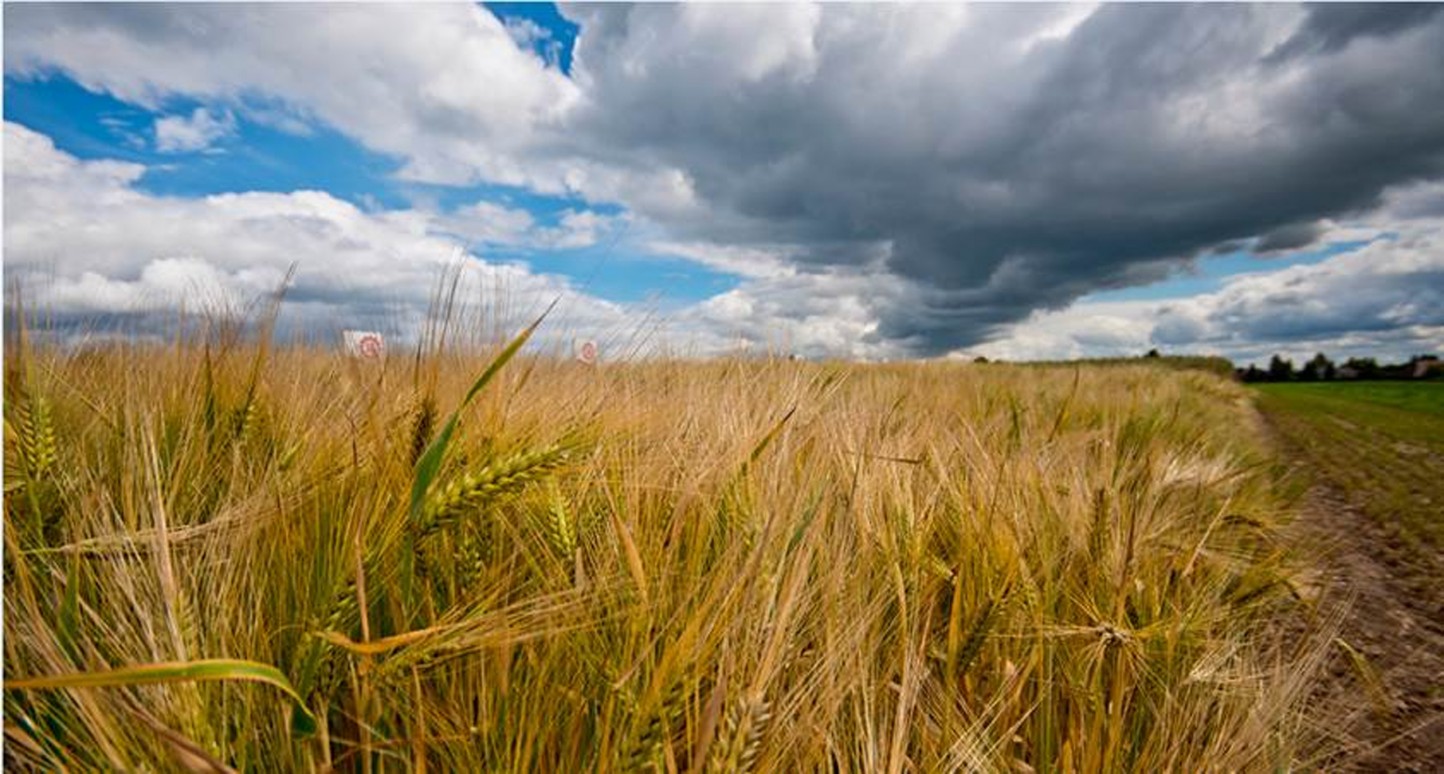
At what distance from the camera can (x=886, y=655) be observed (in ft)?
3.97

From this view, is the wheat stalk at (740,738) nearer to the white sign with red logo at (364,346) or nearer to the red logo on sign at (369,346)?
the white sign with red logo at (364,346)

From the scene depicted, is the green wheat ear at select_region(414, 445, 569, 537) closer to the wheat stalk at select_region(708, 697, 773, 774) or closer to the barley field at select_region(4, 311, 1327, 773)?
the barley field at select_region(4, 311, 1327, 773)

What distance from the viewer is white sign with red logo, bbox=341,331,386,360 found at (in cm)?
198

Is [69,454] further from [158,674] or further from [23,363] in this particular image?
[158,674]

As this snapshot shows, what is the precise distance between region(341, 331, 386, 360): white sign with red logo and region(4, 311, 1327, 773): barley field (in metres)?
0.23

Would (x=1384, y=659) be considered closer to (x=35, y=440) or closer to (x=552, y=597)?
(x=552, y=597)

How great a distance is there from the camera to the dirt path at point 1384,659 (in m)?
1.57

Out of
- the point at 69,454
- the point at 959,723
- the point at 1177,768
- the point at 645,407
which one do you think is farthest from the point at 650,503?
the point at 69,454

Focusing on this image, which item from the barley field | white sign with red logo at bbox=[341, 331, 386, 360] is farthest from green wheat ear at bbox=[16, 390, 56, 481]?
white sign with red logo at bbox=[341, 331, 386, 360]

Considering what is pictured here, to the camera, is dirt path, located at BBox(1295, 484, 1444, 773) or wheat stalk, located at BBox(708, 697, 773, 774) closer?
wheat stalk, located at BBox(708, 697, 773, 774)

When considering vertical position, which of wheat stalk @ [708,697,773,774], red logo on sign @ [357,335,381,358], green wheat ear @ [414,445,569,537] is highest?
red logo on sign @ [357,335,381,358]

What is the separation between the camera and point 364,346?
258cm

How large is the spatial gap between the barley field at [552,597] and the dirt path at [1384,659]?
171mm

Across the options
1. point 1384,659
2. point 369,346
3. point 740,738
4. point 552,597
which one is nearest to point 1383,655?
point 1384,659
